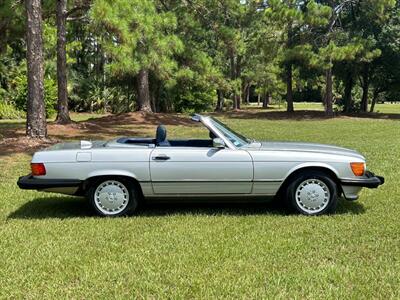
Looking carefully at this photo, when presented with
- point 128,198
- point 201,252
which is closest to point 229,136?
point 128,198

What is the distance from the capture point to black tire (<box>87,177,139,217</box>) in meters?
6.33

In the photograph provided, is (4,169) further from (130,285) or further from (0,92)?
(0,92)

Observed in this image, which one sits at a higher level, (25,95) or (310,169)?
(25,95)

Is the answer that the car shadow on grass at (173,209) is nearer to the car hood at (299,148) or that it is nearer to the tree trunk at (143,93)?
the car hood at (299,148)

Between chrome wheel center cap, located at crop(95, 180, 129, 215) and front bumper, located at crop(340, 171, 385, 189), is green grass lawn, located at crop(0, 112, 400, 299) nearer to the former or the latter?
chrome wheel center cap, located at crop(95, 180, 129, 215)

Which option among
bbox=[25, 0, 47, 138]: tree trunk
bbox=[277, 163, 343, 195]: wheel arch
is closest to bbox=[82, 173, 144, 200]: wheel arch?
bbox=[277, 163, 343, 195]: wheel arch

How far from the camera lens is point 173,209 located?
6.81 m

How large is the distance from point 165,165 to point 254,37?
26731 millimetres

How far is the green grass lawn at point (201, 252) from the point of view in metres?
4.12

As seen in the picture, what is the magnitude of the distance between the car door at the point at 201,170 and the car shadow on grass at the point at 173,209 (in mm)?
453

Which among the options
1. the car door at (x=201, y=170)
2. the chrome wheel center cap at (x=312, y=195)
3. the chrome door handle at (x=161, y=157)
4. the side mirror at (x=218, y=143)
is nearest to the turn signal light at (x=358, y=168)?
the chrome wheel center cap at (x=312, y=195)

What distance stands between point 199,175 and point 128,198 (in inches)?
36.4

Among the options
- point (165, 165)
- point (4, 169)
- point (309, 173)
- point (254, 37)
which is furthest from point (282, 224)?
point (254, 37)

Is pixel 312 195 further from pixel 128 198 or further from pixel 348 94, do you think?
pixel 348 94
